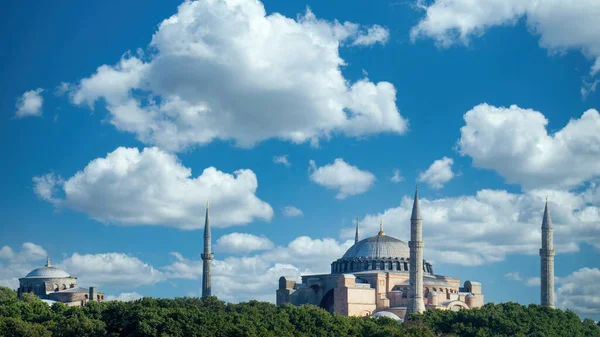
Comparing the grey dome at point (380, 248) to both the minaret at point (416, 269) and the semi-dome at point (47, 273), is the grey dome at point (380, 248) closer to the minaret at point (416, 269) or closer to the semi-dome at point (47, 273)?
the minaret at point (416, 269)

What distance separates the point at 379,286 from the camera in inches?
3209

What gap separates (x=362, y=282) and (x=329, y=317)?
69.6ft

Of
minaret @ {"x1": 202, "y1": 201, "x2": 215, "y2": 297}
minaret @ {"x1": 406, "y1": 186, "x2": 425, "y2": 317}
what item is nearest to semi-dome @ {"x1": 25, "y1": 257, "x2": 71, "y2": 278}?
minaret @ {"x1": 202, "y1": 201, "x2": 215, "y2": 297}

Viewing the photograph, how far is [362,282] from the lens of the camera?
82.9 meters

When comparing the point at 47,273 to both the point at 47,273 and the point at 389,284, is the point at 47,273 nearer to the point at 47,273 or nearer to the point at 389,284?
the point at 47,273

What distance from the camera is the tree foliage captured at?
54.5 m

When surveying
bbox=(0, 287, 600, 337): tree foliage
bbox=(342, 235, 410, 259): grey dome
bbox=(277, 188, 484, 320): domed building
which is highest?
bbox=(342, 235, 410, 259): grey dome

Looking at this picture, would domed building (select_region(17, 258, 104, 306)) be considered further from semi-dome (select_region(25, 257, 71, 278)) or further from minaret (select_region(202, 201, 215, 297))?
minaret (select_region(202, 201, 215, 297))

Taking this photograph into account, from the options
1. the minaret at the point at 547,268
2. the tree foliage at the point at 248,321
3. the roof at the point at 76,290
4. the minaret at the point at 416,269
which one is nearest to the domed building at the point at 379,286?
the minaret at the point at 416,269

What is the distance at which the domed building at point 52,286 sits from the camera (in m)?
96.0

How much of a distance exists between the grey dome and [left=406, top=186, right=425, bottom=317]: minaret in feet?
39.6

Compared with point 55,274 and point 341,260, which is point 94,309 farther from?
point 55,274

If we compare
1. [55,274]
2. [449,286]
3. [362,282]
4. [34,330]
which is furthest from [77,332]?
[55,274]

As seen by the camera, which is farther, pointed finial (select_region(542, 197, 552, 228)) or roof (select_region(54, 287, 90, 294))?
roof (select_region(54, 287, 90, 294))
